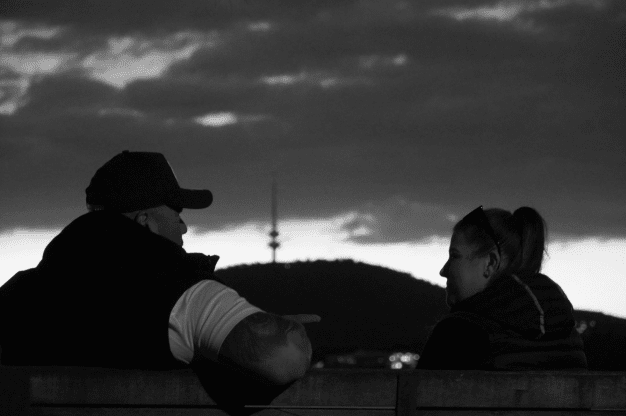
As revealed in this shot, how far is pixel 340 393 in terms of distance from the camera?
9.08ft

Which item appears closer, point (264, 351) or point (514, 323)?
point (264, 351)

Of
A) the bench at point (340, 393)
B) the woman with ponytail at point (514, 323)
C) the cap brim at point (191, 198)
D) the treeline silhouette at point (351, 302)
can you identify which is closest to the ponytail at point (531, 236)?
the woman with ponytail at point (514, 323)

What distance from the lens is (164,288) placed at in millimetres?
2838

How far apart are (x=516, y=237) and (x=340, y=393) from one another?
52.5 inches

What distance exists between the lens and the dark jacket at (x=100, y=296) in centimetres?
285

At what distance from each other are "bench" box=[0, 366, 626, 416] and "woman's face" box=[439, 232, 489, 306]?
97cm

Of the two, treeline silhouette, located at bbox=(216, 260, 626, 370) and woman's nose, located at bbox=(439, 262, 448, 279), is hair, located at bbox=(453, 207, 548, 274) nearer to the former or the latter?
woman's nose, located at bbox=(439, 262, 448, 279)

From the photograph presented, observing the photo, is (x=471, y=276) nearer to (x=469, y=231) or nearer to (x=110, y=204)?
(x=469, y=231)

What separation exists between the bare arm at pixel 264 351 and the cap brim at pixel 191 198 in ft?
3.71

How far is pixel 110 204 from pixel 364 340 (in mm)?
100116

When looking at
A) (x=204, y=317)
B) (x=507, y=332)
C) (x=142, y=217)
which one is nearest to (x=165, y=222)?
(x=142, y=217)

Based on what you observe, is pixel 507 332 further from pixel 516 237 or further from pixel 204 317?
pixel 204 317

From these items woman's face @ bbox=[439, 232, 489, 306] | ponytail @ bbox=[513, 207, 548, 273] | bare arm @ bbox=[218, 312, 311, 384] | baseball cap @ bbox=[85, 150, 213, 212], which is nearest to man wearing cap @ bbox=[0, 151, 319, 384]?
bare arm @ bbox=[218, 312, 311, 384]

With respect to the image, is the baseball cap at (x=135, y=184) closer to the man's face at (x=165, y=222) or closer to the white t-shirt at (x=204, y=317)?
the man's face at (x=165, y=222)
